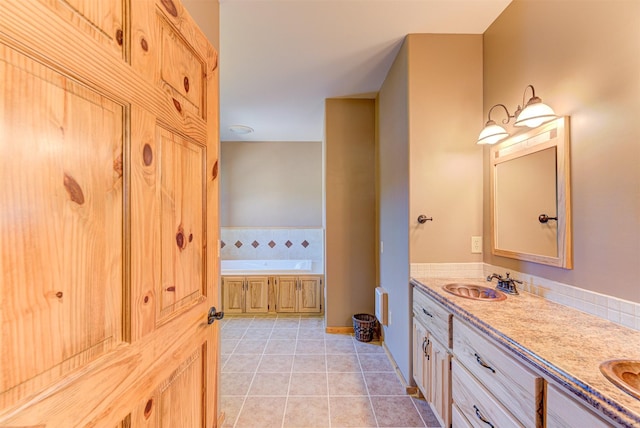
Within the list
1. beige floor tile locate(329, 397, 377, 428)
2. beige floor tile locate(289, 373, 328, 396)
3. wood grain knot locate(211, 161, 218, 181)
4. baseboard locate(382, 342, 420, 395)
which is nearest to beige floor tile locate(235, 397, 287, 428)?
beige floor tile locate(289, 373, 328, 396)

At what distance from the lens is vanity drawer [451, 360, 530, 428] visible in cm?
107

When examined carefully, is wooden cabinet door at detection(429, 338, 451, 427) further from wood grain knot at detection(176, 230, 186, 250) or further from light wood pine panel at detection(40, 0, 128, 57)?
light wood pine panel at detection(40, 0, 128, 57)

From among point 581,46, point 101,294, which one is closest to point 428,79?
point 581,46

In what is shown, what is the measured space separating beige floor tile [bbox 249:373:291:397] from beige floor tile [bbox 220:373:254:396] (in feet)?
0.19

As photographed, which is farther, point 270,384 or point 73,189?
point 270,384

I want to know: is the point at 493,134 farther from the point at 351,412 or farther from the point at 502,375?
the point at 351,412

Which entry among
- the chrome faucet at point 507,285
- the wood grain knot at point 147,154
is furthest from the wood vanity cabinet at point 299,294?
the wood grain knot at point 147,154

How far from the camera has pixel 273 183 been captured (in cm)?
473

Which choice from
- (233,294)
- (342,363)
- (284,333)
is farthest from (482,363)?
(233,294)

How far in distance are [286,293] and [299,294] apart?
191 mm

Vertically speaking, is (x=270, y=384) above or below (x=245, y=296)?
below

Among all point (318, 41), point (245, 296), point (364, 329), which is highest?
point (318, 41)

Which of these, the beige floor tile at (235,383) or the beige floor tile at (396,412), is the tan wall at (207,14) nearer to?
the beige floor tile at (235,383)

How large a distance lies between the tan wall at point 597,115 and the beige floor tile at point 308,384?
178 cm
